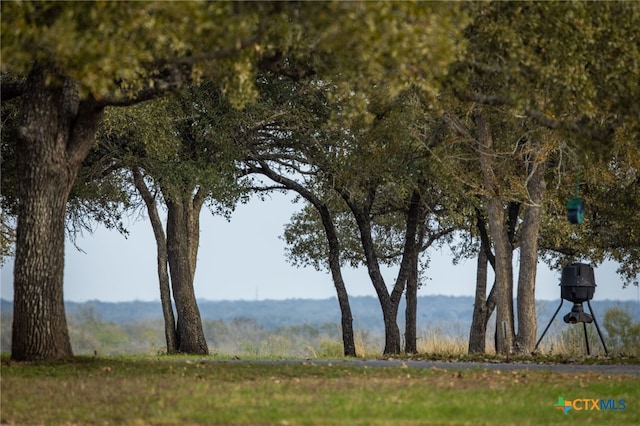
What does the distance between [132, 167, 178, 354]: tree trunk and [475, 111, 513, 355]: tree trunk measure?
31.8 ft

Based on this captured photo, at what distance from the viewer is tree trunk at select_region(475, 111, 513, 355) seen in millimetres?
27266

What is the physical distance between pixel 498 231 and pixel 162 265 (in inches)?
428

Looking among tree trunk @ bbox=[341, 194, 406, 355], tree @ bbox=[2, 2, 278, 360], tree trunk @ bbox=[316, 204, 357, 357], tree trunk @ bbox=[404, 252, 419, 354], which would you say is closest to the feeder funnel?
tree trunk @ bbox=[341, 194, 406, 355]

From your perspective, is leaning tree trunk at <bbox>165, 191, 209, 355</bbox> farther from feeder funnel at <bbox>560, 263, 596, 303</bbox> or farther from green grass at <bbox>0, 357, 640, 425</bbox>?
green grass at <bbox>0, 357, 640, 425</bbox>

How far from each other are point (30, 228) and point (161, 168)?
9.06 metres

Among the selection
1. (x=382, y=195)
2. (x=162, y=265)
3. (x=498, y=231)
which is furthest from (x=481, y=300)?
(x=162, y=265)

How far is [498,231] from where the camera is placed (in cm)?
2811

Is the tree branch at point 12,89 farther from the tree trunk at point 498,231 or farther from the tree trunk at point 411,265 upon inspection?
the tree trunk at point 411,265

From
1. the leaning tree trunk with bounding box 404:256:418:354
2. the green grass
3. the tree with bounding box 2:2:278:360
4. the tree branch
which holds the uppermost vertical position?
the tree branch

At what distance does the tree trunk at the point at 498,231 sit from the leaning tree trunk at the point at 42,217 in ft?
33.9

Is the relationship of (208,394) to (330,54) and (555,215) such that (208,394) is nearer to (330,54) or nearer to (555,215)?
(330,54)

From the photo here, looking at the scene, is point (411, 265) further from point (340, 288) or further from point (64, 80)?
point (64, 80)

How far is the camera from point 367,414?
14250 mm

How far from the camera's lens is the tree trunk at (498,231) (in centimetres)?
2727
